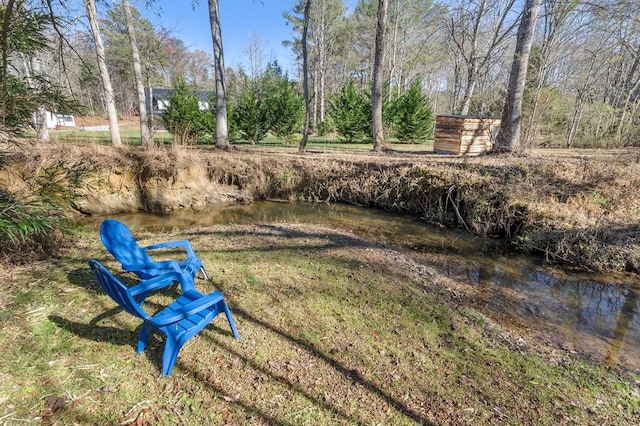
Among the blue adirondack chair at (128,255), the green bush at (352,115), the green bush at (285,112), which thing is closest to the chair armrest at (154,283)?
the blue adirondack chair at (128,255)

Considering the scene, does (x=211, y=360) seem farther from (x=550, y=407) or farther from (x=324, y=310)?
(x=550, y=407)

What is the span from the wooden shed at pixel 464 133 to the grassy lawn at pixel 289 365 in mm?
9922

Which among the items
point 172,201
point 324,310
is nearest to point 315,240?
point 324,310

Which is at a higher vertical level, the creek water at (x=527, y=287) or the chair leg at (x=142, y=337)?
the chair leg at (x=142, y=337)

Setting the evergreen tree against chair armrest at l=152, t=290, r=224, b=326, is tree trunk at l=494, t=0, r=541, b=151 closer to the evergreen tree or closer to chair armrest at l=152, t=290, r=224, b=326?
chair armrest at l=152, t=290, r=224, b=326

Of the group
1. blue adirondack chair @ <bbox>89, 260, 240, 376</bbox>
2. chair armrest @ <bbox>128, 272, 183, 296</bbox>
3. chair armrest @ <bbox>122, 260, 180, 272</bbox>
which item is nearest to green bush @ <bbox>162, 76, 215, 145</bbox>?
chair armrest @ <bbox>122, 260, 180, 272</bbox>

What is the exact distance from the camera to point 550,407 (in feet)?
7.72

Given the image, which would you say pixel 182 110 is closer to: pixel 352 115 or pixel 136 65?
pixel 136 65

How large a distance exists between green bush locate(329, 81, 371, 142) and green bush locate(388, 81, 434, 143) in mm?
1656

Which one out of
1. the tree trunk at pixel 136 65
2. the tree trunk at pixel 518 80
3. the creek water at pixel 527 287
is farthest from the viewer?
the tree trunk at pixel 136 65

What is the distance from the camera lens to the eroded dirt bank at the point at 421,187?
5645mm

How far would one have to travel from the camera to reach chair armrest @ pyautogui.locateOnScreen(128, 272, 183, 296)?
2.80 m

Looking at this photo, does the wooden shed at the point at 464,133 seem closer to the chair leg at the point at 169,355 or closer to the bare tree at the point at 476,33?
the bare tree at the point at 476,33

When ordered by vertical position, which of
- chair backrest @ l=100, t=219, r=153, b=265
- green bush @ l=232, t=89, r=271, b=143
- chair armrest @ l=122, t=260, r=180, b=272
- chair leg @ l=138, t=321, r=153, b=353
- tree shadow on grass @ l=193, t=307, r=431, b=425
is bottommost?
tree shadow on grass @ l=193, t=307, r=431, b=425
